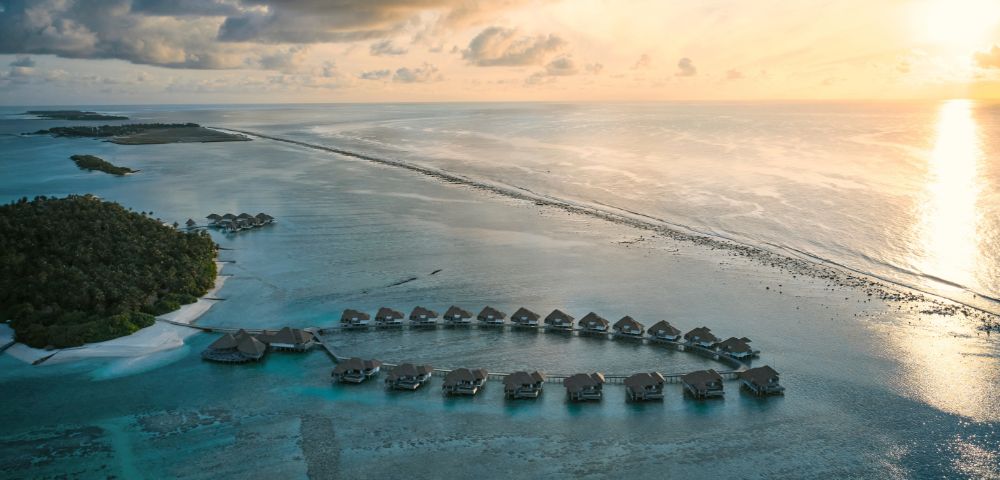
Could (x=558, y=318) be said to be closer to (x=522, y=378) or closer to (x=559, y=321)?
Answer: (x=559, y=321)

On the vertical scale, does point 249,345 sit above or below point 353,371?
above

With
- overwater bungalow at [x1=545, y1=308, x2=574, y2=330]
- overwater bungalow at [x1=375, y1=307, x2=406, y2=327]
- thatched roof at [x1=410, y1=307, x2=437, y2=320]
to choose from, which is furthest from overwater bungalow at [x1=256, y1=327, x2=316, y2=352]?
overwater bungalow at [x1=545, y1=308, x2=574, y2=330]

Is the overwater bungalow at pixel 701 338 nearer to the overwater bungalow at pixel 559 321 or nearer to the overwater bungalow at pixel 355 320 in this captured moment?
the overwater bungalow at pixel 559 321

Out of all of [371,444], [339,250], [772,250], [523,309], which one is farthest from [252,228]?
[772,250]

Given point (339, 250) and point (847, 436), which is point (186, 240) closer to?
point (339, 250)

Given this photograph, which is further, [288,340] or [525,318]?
[525,318]

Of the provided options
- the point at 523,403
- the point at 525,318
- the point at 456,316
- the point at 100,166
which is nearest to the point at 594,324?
the point at 525,318

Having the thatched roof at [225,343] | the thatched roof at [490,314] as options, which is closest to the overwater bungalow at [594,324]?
the thatched roof at [490,314]
